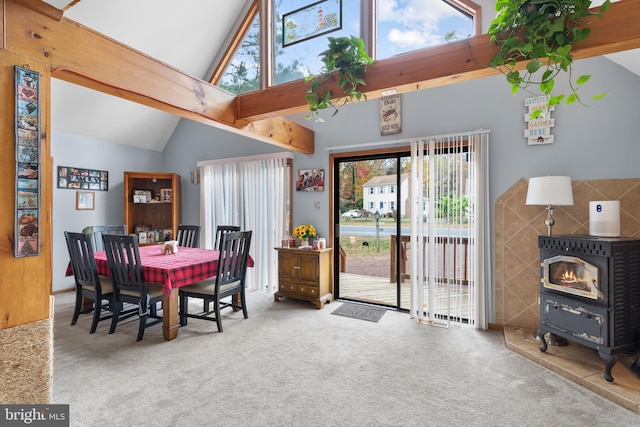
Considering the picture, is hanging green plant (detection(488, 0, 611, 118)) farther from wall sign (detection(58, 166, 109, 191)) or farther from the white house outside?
wall sign (detection(58, 166, 109, 191))

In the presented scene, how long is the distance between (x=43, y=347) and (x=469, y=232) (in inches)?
134

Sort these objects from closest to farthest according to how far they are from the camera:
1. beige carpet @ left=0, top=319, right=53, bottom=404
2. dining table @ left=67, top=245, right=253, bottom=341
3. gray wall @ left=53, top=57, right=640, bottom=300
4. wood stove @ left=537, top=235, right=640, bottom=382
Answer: beige carpet @ left=0, top=319, right=53, bottom=404 < wood stove @ left=537, top=235, right=640, bottom=382 < gray wall @ left=53, top=57, right=640, bottom=300 < dining table @ left=67, top=245, right=253, bottom=341

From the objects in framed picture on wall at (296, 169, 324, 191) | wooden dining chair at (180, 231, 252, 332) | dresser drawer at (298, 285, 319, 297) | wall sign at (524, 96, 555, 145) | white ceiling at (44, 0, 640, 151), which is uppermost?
white ceiling at (44, 0, 640, 151)

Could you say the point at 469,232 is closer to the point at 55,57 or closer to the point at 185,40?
the point at 55,57

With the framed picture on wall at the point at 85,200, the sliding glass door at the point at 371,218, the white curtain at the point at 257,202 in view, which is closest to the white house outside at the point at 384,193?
the sliding glass door at the point at 371,218

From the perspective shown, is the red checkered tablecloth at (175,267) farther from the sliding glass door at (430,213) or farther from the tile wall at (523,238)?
the tile wall at (523,238)

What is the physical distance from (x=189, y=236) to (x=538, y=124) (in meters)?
4.36

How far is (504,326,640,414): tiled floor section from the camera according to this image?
77.4 inches

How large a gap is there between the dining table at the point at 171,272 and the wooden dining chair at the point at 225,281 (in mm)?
124

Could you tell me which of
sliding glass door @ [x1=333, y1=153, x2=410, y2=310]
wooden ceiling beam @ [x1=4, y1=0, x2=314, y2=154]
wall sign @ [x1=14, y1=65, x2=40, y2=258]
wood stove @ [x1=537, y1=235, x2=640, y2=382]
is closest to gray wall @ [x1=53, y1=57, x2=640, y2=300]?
sliding glass door @ [x1=333, y1=153, x2=410, y2=310]

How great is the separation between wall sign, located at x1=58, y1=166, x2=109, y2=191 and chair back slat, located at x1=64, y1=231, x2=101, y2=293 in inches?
73.7

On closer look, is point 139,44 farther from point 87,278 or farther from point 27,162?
point 27,162

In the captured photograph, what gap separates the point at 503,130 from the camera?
10.3 feet

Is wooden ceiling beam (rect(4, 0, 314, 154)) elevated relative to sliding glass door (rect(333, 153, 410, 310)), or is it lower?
elevated
